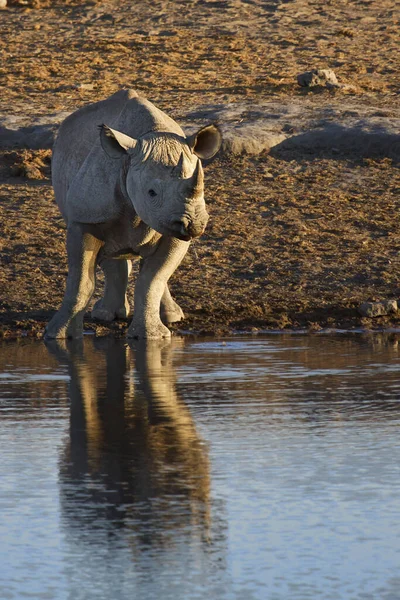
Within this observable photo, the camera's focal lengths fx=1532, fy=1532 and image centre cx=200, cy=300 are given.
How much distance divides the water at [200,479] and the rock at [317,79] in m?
9.51

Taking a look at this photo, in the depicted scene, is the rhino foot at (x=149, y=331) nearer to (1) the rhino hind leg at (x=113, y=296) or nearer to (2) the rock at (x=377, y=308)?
(1) the rhino hind leg at (x=113, y=296)

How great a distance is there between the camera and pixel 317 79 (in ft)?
61.5

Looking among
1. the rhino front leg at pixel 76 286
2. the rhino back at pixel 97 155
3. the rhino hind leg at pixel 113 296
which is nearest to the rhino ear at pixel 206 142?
the rhino back at pixel 97 155

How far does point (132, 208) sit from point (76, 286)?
77 centimetres

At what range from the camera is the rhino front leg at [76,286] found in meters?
10.9

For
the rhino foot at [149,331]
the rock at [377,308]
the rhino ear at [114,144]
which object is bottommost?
the rhino foot at [149,331]

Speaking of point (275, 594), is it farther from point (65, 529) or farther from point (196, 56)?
point (196, 56)

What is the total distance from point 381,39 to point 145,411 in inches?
574

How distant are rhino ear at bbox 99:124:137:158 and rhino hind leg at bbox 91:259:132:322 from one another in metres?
1.48

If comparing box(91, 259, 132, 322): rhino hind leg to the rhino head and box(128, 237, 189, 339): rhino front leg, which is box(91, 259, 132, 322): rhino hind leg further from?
the rhino head

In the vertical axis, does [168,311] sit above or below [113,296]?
below

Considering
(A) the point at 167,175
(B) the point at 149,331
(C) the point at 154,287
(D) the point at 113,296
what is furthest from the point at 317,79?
(A) the point at 167,175

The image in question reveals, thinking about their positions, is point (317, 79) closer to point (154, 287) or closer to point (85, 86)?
point (85, 86)

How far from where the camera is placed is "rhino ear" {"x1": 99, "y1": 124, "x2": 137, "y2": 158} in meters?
10.4
